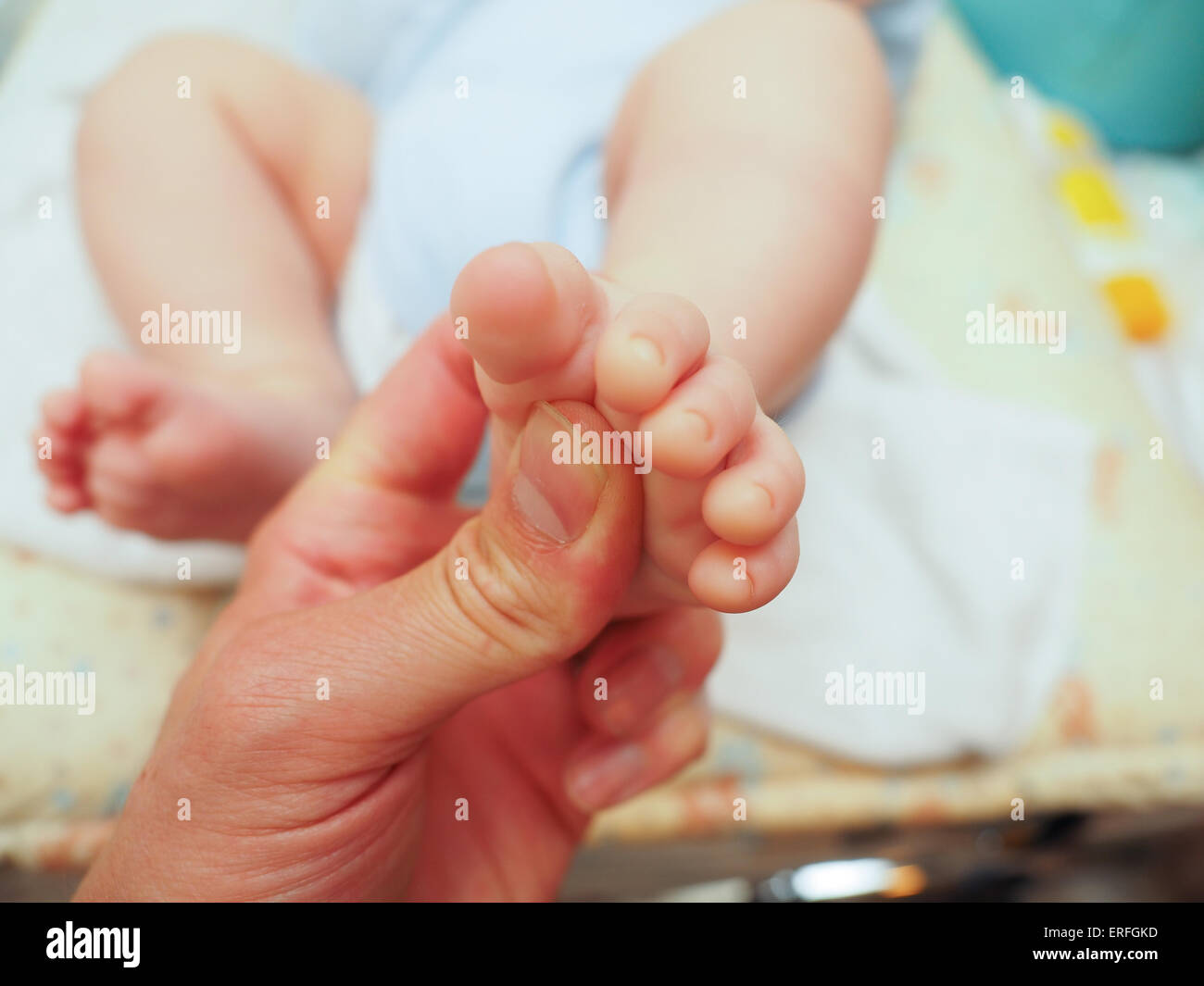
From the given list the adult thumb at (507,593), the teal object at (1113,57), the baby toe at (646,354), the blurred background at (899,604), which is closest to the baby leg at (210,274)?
the blurred background at (899,604)

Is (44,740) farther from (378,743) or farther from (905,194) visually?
(905,194)

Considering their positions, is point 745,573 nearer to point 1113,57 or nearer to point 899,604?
point 899,604

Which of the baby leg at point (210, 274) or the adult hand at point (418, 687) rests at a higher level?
the baby leg at point (210, 274)

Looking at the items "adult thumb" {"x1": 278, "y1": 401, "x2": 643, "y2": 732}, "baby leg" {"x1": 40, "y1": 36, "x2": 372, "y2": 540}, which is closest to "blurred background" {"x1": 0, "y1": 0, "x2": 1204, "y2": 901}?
"baby leg" {"x1": 40, "y1": 36, "x2": 372, "y2": 540}

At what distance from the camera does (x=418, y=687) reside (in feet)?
1.27

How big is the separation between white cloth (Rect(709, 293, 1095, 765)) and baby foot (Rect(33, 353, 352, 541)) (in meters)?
0.39

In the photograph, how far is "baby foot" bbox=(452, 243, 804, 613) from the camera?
306 mm

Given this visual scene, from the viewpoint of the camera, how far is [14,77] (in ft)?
3.35

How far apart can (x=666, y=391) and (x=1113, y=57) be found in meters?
1.39

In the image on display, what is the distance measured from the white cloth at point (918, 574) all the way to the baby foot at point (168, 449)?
0.39 m

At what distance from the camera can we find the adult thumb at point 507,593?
13.5 inches

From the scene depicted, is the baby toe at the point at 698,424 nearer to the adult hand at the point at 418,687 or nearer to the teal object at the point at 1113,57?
the adult hand at the point at 418,687

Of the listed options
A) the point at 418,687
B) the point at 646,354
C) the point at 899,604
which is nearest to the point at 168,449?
the point at 418,687

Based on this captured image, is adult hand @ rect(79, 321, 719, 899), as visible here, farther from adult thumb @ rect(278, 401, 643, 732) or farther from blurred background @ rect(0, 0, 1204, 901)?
blurred background @ rect(0, 0, 1204, 901)
